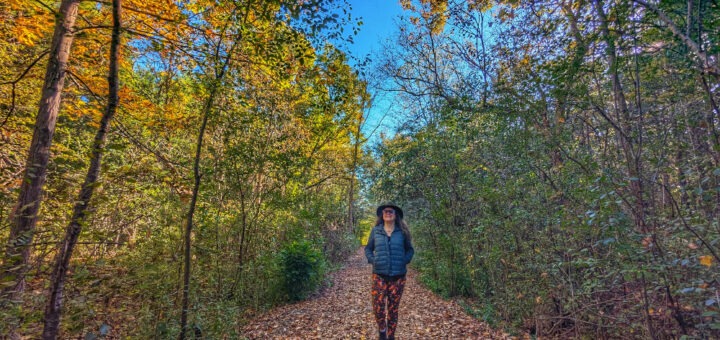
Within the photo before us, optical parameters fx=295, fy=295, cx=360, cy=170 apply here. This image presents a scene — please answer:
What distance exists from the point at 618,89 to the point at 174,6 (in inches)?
259

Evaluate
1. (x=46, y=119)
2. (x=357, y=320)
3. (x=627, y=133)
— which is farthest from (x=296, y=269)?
(x=627, y=133)

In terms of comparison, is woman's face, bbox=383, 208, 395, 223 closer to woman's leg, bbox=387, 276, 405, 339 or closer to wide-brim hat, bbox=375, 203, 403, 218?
wide-brim hat, bbox=375, 203, 403, 218

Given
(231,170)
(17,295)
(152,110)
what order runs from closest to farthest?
(17,295) < (231,170) < (152,110)

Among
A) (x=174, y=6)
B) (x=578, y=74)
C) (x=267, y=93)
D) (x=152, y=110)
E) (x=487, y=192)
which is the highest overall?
(x=174, y=6)

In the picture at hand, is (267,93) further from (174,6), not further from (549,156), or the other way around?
(549,156)

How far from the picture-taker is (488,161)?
17.6ft

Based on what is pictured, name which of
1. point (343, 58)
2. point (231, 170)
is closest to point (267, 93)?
point (231, 170)

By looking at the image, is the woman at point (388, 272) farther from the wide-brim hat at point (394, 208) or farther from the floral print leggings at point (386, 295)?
the wide-brim hat at point (394, 208)

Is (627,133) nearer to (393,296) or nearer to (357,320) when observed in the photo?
(393,296)

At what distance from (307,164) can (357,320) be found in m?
3.56

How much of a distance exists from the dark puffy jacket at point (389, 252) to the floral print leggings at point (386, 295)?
11 cm

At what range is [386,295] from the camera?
3994mm

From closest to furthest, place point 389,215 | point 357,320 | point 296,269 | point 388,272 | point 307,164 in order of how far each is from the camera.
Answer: point 388,272, point 389,215, point 357,320, point 307,164, point 296,269

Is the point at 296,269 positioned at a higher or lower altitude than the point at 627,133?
lower
